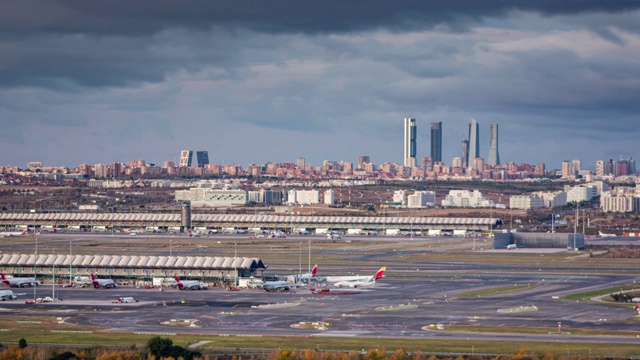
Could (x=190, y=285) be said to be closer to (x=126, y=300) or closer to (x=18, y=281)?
(x=126, y=300)

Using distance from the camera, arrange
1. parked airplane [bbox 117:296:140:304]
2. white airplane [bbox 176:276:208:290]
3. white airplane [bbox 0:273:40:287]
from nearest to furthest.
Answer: parked airplane [bbox 117:296:140:304] → white airplane [bbox 176:276:208:290] → white airplane [bbox 0:273:40:287]

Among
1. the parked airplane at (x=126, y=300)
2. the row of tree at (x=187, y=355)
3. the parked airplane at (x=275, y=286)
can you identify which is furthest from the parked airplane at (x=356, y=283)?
the row of tree at (x=187, y=355)

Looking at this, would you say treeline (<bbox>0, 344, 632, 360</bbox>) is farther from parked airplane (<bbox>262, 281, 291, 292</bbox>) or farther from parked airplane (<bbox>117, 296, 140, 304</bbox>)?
parked airplane (<bbox>262, 281, 291, 292</bbox>)

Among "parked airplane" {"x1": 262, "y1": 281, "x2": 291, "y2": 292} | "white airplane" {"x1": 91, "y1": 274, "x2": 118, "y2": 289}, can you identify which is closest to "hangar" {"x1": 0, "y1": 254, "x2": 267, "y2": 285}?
"white airplane" {"x1": 91, "y1": 274, "x2": 118, "y2": 289}

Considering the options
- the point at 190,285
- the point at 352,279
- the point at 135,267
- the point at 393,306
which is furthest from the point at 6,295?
the point at 393,306

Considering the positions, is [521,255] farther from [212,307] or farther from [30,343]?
[30,343]

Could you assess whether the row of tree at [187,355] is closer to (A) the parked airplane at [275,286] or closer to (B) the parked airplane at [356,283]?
(A) the parked airplane at [275,286]
